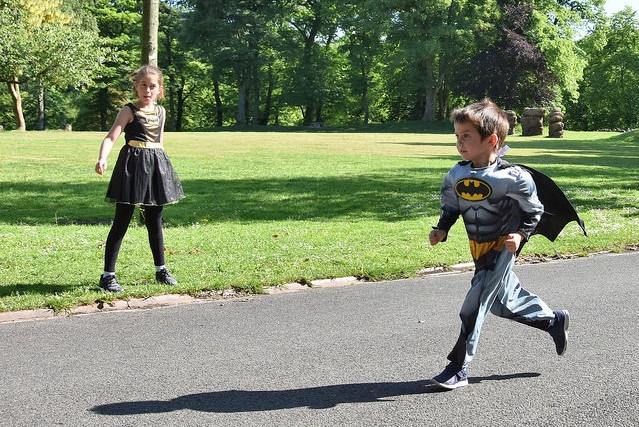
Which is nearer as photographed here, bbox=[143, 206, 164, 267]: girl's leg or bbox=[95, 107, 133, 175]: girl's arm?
bbox=[95, 107, 133, 175]: girl's arm

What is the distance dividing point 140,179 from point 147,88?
0.83 m

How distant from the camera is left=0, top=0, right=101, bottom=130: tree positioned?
4119 cm

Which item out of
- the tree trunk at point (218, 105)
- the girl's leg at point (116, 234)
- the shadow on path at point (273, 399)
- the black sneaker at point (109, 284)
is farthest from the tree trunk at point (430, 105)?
the shadow on path at point (273, 399)

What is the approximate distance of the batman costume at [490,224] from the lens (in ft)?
13.4

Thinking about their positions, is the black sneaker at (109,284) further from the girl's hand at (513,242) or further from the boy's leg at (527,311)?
the girl's hand at (513,242)

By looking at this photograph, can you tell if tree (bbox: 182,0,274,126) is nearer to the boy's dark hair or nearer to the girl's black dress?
the girl's black dress

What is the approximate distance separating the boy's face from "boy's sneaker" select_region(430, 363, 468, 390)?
1273mm

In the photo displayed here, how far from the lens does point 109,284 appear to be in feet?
21.0

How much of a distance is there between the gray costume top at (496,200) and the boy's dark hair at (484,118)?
0.65ft

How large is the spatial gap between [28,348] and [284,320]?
1.93 meters

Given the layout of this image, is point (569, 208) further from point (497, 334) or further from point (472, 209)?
point (497, 334)

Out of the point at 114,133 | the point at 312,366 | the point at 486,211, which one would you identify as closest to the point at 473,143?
the point at 486,211

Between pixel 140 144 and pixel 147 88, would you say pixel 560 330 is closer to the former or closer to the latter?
pixel 140 144

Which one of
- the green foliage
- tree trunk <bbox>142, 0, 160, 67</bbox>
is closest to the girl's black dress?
tree trunk <bbox>142, 0, 160, 67</bbox>
